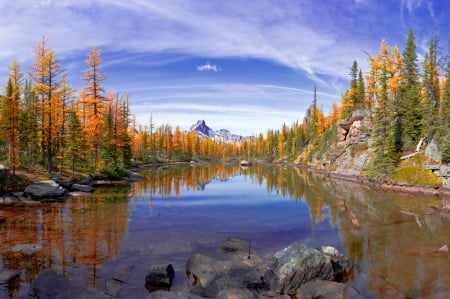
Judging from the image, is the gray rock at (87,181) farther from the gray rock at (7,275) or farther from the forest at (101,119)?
the gray rock at (7,275)

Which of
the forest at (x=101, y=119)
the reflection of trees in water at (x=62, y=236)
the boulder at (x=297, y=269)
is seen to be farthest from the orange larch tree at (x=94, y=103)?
the boulder at (x=297, y=269)

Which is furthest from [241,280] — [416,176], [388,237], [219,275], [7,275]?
[416,176]

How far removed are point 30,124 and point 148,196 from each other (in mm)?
26172

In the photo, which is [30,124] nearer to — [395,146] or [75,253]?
[75,253]

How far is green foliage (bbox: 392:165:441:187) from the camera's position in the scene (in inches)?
1592

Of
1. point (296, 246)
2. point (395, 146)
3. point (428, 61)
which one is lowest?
point (296, 246)

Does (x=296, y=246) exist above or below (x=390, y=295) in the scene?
above

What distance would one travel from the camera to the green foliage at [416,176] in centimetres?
4044

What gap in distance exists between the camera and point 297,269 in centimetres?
1266

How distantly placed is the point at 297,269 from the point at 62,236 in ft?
46.8

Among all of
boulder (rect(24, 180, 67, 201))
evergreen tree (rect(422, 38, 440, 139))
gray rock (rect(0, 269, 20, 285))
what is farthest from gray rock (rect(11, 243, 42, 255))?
evergreen tree (rect(422, 38, 440, 139))

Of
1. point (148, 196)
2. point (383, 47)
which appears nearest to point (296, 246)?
→ point (148, 196)

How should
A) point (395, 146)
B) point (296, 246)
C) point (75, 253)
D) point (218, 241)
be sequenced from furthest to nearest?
point (395, 146) → point (218, 241) → point (75, 253) → point (296, 246)

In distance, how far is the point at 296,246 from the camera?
14281 millimetres
